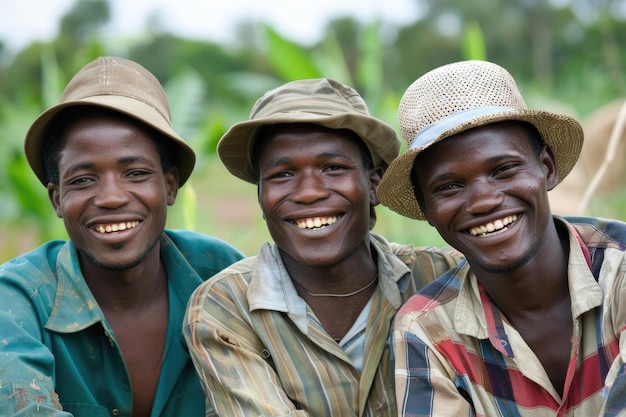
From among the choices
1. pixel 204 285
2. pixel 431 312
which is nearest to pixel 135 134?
pixel 204 285

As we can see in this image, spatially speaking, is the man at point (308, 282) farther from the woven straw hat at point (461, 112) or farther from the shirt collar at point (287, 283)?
the woven straw hat at point (461, 112)

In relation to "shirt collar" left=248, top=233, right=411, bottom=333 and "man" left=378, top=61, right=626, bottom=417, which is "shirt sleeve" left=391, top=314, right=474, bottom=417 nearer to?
"man" left=378, top=61, right=626, bottom=417

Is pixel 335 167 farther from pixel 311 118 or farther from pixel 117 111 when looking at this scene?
pixel 117 111

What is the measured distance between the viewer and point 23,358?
2604 mm

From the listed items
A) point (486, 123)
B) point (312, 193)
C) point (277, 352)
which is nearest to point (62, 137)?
point (312, 193)

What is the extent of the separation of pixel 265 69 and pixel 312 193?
21014 millimetres

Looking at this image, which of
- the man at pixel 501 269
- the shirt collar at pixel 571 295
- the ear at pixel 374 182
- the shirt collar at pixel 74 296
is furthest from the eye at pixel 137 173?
the shirt collar at pixel 571 295

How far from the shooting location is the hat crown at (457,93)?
8.46 feet

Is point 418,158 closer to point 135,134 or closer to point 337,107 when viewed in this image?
point 337,107

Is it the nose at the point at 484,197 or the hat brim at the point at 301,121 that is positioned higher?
the hat brim at the point at 301,121

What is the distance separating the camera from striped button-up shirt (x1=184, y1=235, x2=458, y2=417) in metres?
2.69

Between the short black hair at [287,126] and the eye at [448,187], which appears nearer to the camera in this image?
the eye at [448,187]

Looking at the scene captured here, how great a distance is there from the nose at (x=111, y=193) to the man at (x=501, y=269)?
975 mm

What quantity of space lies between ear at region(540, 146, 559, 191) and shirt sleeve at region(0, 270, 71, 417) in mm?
1708
